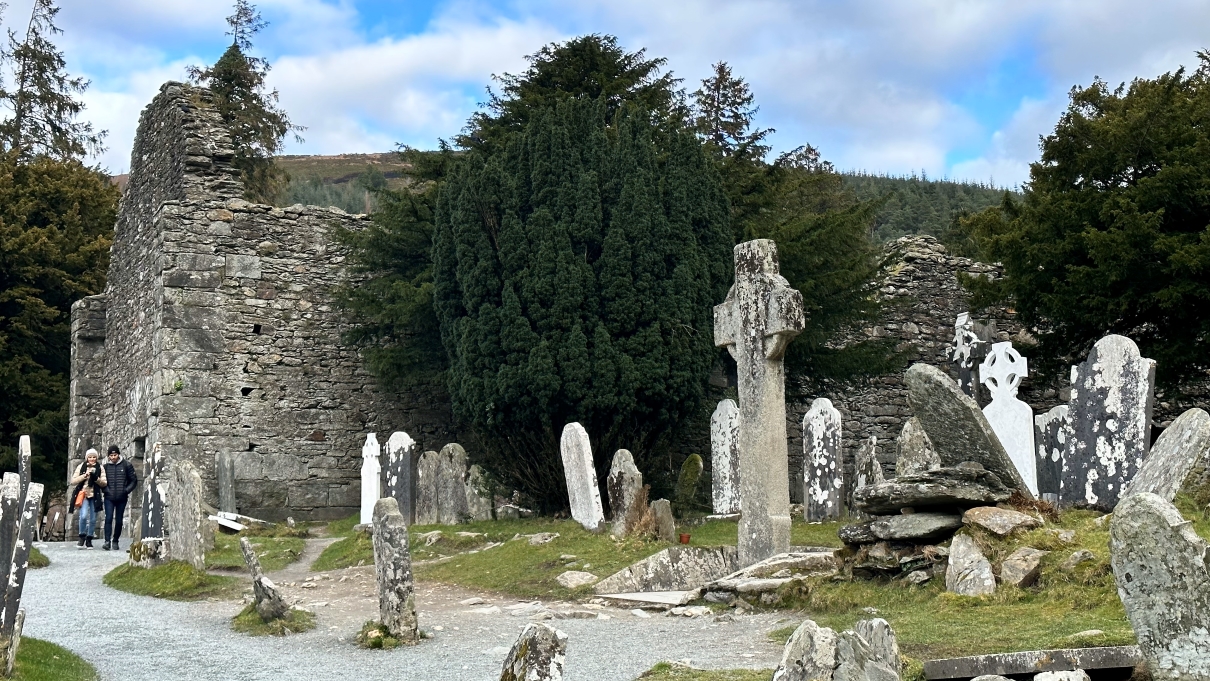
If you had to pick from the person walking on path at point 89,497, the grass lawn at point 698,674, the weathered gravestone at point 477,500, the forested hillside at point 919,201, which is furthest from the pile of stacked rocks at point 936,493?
the forested hillside at point 919,201

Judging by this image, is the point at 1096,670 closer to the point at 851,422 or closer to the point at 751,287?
the point at 751,287

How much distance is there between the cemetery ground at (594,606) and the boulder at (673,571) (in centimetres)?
29

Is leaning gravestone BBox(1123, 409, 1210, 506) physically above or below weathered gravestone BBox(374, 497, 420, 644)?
above

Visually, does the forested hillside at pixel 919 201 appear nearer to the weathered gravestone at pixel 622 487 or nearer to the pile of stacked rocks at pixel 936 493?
the weathered gravestone at pixel 622 487

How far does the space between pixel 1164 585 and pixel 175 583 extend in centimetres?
919

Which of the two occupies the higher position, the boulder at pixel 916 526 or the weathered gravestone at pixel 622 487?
the weathered gravestone at pixel 622 487

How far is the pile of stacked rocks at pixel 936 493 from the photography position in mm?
8781

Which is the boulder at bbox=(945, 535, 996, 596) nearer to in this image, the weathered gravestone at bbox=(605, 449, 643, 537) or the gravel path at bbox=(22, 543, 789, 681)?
the gravel path at bbox=(22, 543, 789, 681)

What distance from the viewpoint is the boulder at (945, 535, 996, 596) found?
8.12 m

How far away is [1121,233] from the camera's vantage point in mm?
17172

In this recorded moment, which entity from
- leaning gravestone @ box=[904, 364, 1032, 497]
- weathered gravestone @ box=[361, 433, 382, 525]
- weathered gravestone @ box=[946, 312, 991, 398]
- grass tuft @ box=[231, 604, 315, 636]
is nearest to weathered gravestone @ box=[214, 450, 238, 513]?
weathered gravestone @ box=[361, 433, 382, 525]

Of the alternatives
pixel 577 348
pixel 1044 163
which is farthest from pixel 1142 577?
pixel 1044 163

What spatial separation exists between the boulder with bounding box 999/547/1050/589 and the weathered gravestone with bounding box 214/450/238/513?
13417 millimetres

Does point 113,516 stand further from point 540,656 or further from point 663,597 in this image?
point 540,656
